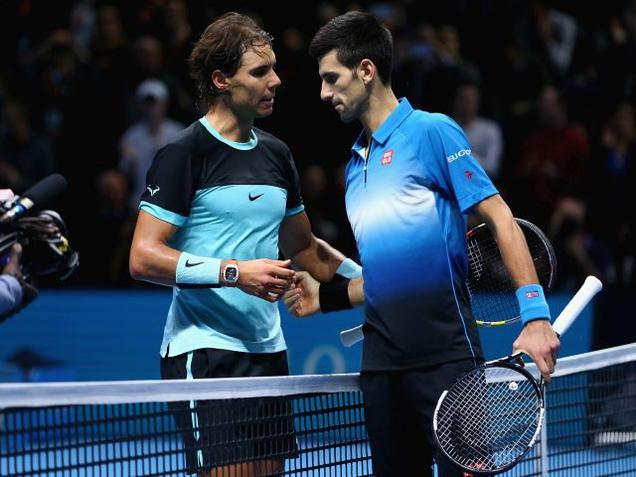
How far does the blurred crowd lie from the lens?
10.5 meters

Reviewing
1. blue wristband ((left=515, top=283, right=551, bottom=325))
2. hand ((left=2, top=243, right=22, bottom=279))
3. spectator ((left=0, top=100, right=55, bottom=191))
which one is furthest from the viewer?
spectator ((left=0, top=100, right=55, bottom=191))

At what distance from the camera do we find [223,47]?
4.62m

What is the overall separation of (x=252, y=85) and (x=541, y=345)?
1397mm

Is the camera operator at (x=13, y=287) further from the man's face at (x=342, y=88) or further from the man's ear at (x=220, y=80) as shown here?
the man's face at (x=342, y=88)

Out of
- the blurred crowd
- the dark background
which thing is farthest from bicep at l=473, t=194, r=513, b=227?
the blurred crowd

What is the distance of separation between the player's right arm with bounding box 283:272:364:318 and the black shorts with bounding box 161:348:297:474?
31 centimetres

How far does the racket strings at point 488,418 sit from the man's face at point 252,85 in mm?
1229

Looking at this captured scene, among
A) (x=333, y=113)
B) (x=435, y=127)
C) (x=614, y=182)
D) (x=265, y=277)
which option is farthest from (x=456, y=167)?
(x=614, y=182)

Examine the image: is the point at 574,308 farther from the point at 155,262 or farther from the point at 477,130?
the point at 477,130

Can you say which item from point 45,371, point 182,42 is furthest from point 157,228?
point 182,42

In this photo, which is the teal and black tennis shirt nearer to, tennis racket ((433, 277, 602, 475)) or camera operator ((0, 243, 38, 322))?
camera operator ((0, 243, 38, 322))

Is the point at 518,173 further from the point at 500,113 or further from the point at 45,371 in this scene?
the point at 45,371

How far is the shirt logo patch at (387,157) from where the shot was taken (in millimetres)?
4219

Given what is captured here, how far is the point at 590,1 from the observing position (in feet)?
43.2
